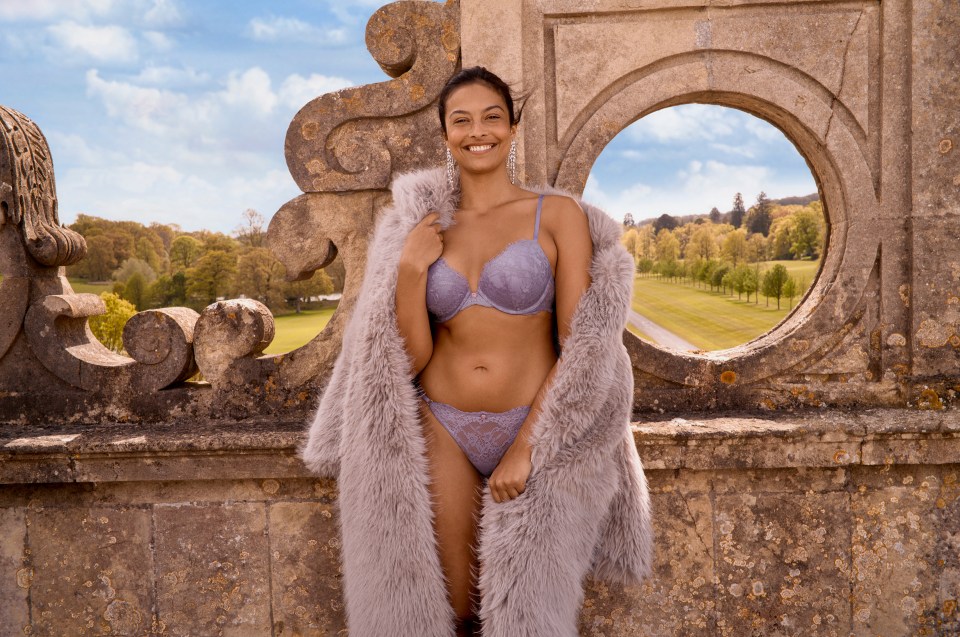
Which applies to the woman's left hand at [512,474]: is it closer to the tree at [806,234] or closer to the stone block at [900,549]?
the stone block at [900,549]

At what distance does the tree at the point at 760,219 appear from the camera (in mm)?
6324

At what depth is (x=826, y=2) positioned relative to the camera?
2941mm

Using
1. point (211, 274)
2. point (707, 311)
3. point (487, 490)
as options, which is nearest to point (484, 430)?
point (487, 490)

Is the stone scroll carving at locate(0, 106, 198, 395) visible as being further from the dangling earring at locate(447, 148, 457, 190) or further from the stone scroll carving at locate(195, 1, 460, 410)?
the dangling earring at locate(447, 148, 457, 190)

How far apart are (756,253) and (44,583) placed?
569cm

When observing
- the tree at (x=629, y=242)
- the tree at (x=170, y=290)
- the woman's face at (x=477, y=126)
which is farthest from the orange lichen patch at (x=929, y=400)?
the tree at (x=170, y=290)

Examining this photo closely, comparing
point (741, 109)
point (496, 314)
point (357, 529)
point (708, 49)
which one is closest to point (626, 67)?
point (708, 49)

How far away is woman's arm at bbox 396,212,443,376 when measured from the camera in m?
1.97

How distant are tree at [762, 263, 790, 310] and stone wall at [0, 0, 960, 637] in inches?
98.3

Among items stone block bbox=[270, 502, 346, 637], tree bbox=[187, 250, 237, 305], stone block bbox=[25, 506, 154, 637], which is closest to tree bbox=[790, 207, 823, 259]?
stone block bbox=[270, 502, 346, 637]

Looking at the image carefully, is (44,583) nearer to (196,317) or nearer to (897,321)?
(196,317)

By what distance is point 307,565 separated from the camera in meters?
2.97

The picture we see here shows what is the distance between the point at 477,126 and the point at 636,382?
157cm

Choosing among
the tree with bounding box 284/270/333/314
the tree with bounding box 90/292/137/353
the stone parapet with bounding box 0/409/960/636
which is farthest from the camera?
the tree with bounding box 90/292/137/353
